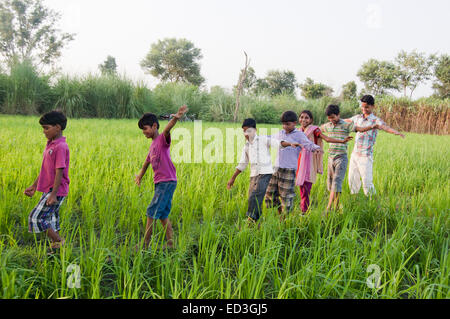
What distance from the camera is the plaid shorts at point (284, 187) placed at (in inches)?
122

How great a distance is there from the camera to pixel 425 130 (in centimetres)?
1920

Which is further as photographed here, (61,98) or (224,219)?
(61,98)

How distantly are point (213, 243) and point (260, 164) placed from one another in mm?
965

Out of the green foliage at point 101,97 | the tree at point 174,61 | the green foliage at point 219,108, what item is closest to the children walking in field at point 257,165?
the green foliage at point 101,97

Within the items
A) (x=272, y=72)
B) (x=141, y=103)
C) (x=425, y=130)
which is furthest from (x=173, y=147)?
(x=272, y=72)

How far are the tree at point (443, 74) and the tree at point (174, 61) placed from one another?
31208 millimetres

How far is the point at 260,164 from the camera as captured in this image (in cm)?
293

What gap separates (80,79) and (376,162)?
1397 cm

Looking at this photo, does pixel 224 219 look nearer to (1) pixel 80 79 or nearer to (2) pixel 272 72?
(1) pixel 80 79

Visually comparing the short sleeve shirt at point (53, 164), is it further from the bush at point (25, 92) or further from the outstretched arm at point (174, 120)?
the bush at point (25, 92)
